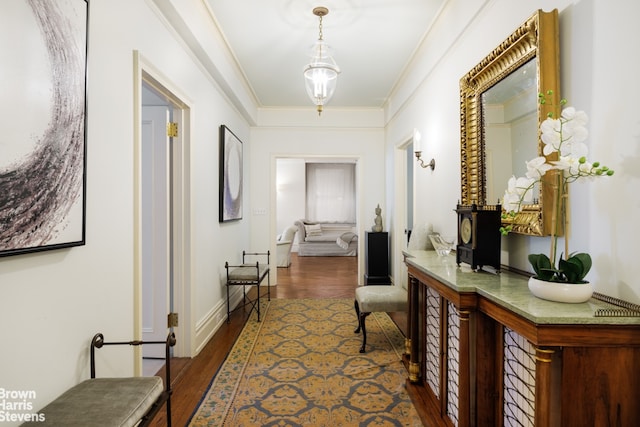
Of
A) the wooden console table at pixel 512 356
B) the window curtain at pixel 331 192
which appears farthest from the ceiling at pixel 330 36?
the window curtain at pixel 331 192

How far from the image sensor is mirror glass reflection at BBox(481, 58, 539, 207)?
162 centimetres

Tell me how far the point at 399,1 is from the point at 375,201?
328cm

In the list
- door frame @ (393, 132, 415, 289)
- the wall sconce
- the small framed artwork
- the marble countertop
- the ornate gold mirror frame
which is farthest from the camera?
door frame @ (393, 132, 415, 289)

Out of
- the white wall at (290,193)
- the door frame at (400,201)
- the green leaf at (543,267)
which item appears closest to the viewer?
the green leaf at (543,267)

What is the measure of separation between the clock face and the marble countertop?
0.17 m

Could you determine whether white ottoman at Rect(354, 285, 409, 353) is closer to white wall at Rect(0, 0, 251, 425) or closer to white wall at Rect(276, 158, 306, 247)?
white wall at Rect(0, 0, 251, 425)

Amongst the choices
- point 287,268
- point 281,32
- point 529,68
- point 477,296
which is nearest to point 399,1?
point 281,32

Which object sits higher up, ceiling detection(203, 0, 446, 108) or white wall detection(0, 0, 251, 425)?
ceiling detection(203, 0, 446, 108)

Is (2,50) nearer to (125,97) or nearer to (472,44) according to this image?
(125,97)

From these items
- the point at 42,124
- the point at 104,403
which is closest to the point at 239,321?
the point at 104,403

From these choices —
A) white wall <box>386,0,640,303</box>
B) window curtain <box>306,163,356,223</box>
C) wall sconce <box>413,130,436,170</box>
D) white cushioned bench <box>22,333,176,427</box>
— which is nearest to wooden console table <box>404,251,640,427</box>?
white wall <box>386,0,640,303</box>

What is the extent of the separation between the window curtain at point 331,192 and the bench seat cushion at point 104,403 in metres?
8.77

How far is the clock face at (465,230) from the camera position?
183 centimetres

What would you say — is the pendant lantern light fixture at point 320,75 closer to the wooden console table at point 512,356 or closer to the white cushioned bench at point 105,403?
the wooden console table at point 512,356
